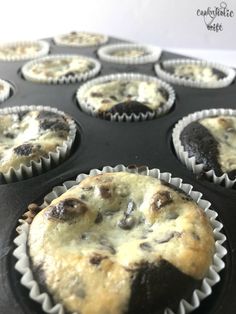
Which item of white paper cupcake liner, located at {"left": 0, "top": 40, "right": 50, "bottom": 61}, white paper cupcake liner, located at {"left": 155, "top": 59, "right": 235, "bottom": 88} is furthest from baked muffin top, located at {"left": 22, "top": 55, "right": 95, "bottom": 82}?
white paper cupcake liner, located at {"left": 155, "top": 59, "right": 235, "bottom": 88}

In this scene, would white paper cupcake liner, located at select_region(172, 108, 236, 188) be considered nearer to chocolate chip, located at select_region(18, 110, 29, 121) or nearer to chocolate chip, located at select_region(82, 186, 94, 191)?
chocolate chip, located at select_region(82, 186, 94, 191)

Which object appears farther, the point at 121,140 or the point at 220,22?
the point at 220,22

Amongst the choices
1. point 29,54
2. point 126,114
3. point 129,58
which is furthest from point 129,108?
point 29,54

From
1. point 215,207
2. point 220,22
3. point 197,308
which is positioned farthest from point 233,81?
point 197,308

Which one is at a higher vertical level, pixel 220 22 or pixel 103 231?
pixel 220 22

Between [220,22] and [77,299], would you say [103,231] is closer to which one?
[77,299]

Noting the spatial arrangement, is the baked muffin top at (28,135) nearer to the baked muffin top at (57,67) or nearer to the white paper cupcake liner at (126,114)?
the white paper cupcake liner at (126,114)

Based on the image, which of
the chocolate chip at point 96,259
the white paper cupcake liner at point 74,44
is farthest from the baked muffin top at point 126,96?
the chocolate chip at point 96,259

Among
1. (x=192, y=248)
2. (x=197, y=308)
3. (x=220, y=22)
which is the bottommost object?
(x=197, y=308)
